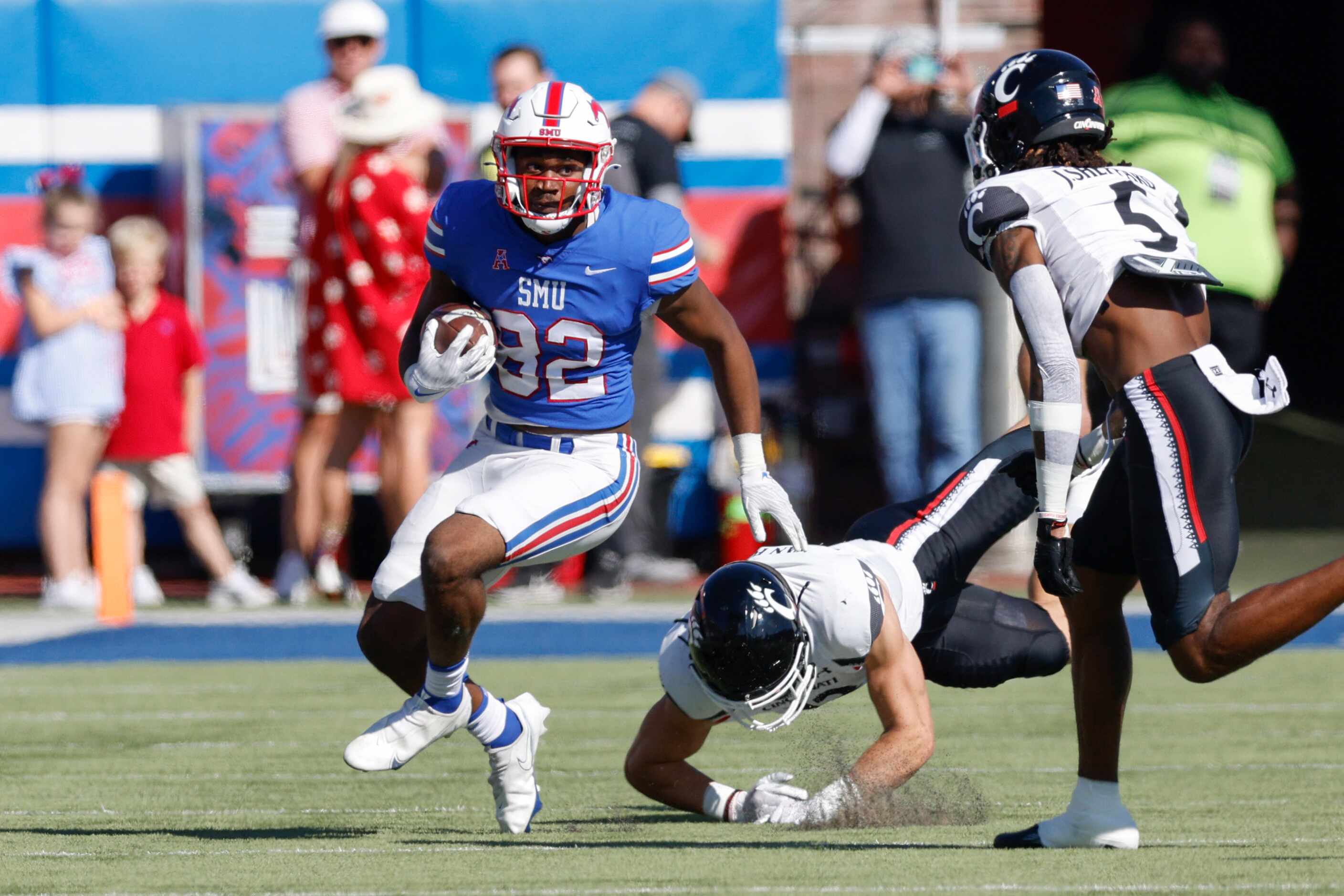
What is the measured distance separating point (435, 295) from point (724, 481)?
5284mm

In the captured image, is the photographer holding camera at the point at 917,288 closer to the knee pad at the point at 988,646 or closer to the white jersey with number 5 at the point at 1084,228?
the knee pad at the point at 988,646

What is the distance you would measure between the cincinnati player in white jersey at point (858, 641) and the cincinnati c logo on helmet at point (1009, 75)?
749 mm

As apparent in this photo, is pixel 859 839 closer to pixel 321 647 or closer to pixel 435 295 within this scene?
pixel 435 295

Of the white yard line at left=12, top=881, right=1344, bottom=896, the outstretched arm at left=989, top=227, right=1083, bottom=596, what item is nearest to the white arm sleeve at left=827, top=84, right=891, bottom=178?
the outstretched arm at left=989, top=227, right=1083, bottom=596

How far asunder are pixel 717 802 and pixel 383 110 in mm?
4881

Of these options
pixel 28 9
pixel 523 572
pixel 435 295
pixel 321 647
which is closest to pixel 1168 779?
pixel 435 295

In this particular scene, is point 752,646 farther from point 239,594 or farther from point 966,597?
point 239,594

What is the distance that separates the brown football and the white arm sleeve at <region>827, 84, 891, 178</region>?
507 centimetres

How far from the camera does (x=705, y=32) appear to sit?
1068cm

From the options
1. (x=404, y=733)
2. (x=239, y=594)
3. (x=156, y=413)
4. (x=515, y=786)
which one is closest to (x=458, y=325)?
(x=404, y=733)

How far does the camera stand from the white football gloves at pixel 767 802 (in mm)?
4586

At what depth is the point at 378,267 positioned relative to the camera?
8.86 m

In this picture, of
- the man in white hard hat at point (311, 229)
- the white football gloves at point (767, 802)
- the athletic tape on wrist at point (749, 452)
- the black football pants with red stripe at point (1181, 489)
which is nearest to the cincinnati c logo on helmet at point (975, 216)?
the black football pants with red stripe at point (1181, 489)

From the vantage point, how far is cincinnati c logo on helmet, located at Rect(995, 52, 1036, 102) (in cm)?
439
